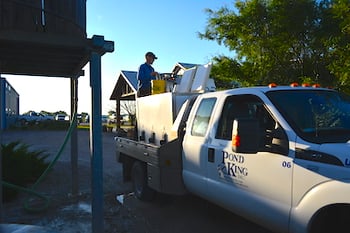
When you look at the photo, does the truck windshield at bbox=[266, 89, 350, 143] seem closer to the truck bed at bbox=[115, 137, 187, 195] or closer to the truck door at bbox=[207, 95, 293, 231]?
the truck door at bbox=[207, 95, 293, 231]

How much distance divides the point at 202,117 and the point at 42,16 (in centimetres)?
239

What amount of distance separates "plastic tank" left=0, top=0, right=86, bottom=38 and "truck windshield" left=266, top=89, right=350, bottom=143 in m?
2.43

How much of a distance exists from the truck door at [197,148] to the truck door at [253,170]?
0.15 m

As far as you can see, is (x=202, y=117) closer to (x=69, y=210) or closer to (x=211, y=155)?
(x=211, y=155)

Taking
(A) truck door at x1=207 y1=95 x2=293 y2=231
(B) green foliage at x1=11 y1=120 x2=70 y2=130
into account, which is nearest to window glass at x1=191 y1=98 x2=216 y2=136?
(A) truck door at x1=207 y1=95 x2=293 y2=231

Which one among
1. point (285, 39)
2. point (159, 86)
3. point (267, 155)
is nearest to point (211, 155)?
point (267, 155)

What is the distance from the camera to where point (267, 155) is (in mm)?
4051

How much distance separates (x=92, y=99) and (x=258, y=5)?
25.2 ft

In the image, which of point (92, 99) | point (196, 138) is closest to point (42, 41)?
point (92, 99)

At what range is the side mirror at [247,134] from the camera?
12.2 feet

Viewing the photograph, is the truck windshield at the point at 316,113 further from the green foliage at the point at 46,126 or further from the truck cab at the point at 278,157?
the green foliage at the point at 46,126

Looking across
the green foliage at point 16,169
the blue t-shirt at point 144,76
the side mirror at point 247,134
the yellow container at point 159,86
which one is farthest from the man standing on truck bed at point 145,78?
the side mirror at point 247,134

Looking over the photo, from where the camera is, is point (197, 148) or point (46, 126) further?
point (46, 126)

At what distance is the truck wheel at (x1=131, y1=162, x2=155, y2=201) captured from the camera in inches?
281
